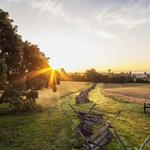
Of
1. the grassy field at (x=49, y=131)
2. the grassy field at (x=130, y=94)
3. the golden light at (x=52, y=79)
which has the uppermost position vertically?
the golden light at (x=52, y=79)

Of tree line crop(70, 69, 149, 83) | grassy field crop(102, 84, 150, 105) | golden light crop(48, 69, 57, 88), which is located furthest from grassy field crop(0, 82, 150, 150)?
tree line crop(70, 69, 149, 83)

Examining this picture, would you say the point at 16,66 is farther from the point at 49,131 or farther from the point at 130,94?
the point at 130,94

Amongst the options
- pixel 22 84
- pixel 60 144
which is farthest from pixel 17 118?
pixel 60 144

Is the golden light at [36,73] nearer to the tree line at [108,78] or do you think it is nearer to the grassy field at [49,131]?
the grassy field at [49,131]

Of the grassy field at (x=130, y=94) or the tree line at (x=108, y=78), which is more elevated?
the tree line at (x=108, y=78)

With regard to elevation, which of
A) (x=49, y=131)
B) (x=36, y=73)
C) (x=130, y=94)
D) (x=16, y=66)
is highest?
(x=16, y=66)

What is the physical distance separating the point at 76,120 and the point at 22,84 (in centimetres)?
769

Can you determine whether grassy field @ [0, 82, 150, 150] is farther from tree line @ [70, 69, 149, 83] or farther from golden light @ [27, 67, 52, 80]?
tree line @ [70, 69, 149, 83]

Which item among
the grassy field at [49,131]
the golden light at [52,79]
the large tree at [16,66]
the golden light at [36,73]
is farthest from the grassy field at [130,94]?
the large tree at [16,66]

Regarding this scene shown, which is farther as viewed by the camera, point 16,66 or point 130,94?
point 130,94

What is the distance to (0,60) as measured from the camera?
81.8 feet

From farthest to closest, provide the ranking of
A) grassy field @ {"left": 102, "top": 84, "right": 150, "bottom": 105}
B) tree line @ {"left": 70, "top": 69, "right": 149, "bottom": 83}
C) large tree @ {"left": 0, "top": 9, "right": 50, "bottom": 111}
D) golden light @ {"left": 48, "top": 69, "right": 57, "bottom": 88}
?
tree line @ {"left": 70, "top": 69, "right": 149, "bottom": 83} → grassy field @ {"left": 102, "top": 84, "right": 150, "bottom": 105} → golden light @ {"left": 48, "top": 69, "right": 57, "bottom": 88} → large tree @ {"left": 0, "top": 9, "right": 50, "bottom": 111}

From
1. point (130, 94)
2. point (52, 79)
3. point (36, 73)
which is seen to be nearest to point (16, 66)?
point (36, 73)

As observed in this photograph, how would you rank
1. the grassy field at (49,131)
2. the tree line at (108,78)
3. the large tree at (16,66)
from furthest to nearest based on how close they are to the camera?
1. the tree line at (108,78)
2. the large tree at (16,66)
3. the grassy field at (49,131)
